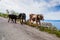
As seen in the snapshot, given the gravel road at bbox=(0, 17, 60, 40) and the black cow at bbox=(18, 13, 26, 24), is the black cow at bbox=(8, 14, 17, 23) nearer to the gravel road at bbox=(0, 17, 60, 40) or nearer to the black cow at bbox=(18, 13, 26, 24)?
the black cow at bbox=(18, 13, 26, 24)

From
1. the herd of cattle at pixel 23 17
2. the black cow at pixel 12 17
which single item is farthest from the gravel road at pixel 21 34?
the black cow at pixel 12 17

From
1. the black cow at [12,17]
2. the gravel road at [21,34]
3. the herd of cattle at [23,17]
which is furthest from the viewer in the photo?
the black cow at [12,17]

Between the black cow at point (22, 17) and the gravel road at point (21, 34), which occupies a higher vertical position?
the black cow at point (22, 17)

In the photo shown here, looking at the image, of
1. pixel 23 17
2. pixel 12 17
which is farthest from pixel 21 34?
pixel 12 17

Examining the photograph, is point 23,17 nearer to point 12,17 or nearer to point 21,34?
point 12,17

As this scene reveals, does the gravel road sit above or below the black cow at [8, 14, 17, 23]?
below

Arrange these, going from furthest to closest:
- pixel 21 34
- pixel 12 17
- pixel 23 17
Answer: pixel 12 17
pixel 23 17
pixel 21 34

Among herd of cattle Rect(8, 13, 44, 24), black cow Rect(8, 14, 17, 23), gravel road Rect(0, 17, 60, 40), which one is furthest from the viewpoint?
black cow Rect(8, 14, 17, 23)

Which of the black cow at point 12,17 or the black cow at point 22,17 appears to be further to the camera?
the black cow at point 12,17

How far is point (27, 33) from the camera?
15.8 ft

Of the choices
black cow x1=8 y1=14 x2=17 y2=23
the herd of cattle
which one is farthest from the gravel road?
black cow x1=8 y1=14 x2=17 y2=23

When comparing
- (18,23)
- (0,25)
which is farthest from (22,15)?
(0,25)

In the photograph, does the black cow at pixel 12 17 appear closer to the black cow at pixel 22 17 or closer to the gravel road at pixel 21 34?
the black cow at pixel 22 17

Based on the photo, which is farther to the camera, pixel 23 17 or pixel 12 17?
pixel 12 17
